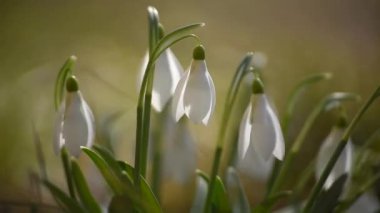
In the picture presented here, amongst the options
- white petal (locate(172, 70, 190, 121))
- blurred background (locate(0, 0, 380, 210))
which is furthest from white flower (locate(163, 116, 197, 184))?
blurred background (locate(0, 0, 380, 210))

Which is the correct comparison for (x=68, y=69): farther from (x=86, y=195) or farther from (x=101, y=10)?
(x=101, y=10)

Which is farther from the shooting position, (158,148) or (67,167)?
(158,148)

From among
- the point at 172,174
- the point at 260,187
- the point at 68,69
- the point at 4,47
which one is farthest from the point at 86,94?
the point at 68,69

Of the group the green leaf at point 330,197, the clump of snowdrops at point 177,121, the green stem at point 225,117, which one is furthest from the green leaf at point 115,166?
the green leaf at point 330,197

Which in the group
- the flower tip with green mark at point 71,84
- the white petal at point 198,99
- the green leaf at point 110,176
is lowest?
the green leaf at point 110,176

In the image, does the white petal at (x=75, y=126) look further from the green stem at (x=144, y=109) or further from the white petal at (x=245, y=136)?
the white petal at (x=245, y=136)

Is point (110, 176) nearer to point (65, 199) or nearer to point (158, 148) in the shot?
point (65, 199)

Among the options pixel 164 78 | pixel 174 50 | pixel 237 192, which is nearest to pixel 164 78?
pixel 164 78
